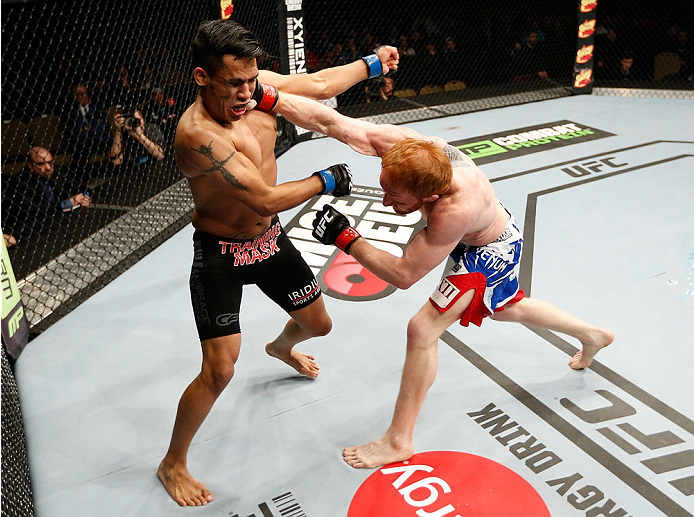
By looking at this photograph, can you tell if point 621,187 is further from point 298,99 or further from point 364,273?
point 298,99

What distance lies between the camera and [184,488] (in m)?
2.09

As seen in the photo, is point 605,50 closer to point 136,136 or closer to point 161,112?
point 161,112

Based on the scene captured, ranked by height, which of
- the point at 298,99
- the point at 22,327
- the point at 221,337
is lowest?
the point at 22,327

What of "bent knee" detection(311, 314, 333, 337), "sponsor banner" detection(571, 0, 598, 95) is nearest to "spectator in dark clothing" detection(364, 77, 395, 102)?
"sponsor banner" detection(571, 0, 598, 95)

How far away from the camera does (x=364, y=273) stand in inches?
139

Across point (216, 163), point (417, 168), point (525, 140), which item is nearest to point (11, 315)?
point (216, 163)

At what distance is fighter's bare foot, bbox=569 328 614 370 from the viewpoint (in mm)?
2508

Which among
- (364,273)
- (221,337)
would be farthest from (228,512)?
(364,273)

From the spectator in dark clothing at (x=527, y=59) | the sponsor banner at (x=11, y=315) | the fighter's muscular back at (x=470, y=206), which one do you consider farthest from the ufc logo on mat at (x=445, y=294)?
the spectator in dark clothing at (x=527, y=59)

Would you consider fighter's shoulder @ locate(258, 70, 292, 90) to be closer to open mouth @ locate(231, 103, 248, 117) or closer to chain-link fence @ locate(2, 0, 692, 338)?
open mouth @ locate(231, 103, 248, 117)

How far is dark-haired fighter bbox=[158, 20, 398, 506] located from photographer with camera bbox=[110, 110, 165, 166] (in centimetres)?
305

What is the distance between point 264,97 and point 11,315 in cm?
177

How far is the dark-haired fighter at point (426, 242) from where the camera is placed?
6.14ft

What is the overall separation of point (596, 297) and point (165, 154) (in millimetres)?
4328
